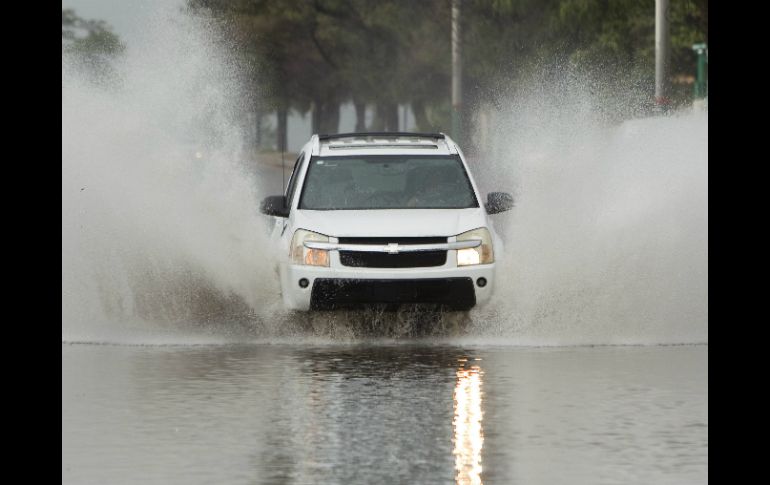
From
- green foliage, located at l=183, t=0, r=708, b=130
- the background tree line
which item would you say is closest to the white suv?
the background tree line

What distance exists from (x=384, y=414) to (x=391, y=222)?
4587 mm

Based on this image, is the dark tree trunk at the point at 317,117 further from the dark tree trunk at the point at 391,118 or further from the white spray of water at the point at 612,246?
the white spray of water at the point at 612,246

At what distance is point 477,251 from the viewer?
16000mm

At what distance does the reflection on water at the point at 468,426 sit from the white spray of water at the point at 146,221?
3.62 m

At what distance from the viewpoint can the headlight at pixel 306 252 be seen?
52.0ft

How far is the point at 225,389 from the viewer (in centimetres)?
1279

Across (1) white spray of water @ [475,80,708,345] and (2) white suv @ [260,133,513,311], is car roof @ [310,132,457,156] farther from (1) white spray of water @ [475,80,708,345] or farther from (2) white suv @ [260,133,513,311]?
(1) white spray of water @ [475,80,708,345]

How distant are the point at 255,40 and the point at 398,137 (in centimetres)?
7022

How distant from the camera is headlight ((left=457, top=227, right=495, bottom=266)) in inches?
627

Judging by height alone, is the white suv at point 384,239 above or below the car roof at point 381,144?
below

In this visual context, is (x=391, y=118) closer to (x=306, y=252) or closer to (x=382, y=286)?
(x=306, y=252)

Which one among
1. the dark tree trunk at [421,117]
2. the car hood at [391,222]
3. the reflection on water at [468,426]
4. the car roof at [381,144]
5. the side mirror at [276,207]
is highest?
the dark tree trunk at [421,117]

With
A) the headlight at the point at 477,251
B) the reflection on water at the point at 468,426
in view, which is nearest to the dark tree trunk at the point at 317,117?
the headlight at the point at 477,251
